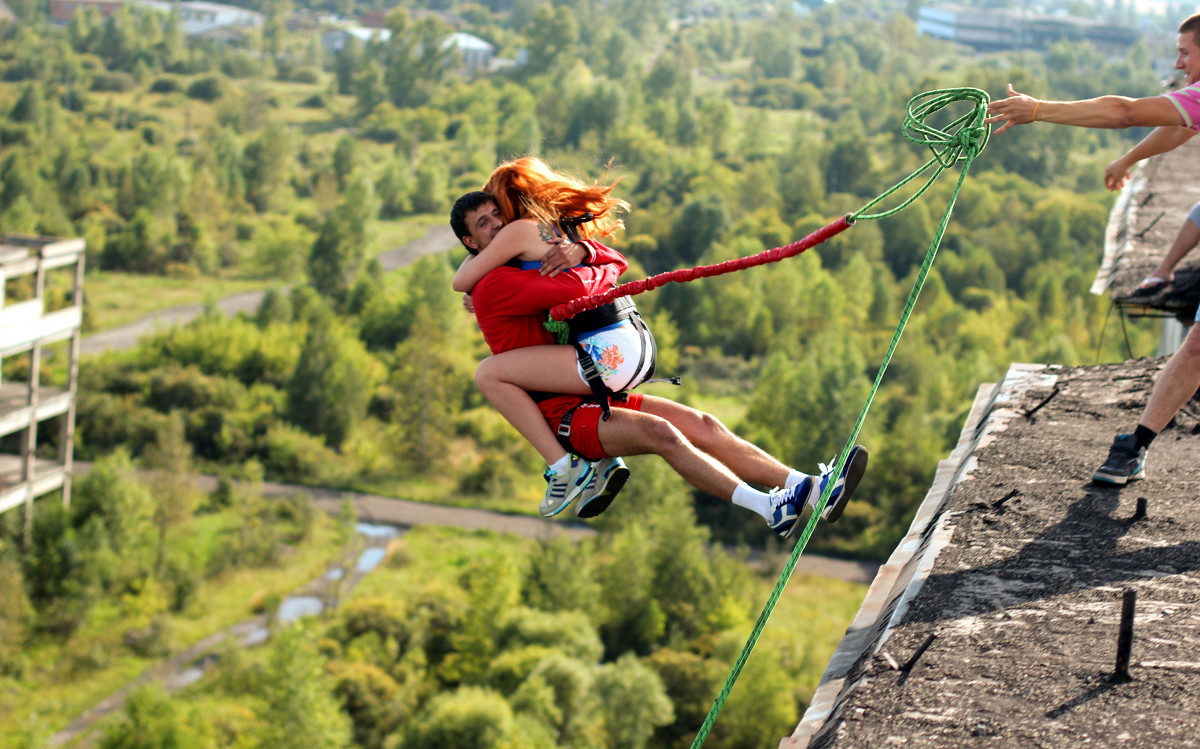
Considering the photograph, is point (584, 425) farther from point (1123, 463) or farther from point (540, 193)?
point (1123, 463)

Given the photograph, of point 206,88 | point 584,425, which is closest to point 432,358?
point 584,425

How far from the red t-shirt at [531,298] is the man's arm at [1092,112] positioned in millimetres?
1980

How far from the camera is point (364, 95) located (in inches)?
4739

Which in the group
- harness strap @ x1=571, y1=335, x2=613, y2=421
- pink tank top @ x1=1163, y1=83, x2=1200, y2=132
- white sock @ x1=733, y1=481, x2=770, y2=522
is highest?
pink tank top @ x1=1163, y1=83, x2=1200, y2=132

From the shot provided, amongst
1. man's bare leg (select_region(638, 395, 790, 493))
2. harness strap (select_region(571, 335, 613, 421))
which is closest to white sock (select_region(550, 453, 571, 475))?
harness strap (select_region(571, 335, 613, 421))

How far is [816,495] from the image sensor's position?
544 centimetres

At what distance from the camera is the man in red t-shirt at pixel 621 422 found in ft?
18.1

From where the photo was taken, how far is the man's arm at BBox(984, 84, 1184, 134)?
5863mm

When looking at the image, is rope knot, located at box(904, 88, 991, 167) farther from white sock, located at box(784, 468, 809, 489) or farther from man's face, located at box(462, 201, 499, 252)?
man's face, located at box(462, 201, 499, 252)

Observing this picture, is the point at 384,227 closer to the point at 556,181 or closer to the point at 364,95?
the point at 364,95

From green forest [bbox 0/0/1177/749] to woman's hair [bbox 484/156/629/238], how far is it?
0.69m

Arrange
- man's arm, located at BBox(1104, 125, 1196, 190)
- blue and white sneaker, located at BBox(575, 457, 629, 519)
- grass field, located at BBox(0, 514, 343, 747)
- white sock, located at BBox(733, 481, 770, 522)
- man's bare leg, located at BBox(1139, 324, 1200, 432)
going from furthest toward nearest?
1. grass field, located at BBox(0, 514, 343, 747)
2. man's arm, located at BBox(1104, 125, 1196, 190)
3. man's bare leg, located at BBox(1139, 324, 1200, 432)
4. blue and white sneaker, located at BBox(575, 457, 629, 519)
5. white sock, located at BBox(733, 481, 770, 522)

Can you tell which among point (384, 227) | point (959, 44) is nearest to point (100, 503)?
point (384, 227)

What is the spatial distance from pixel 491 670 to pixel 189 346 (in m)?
32.8
